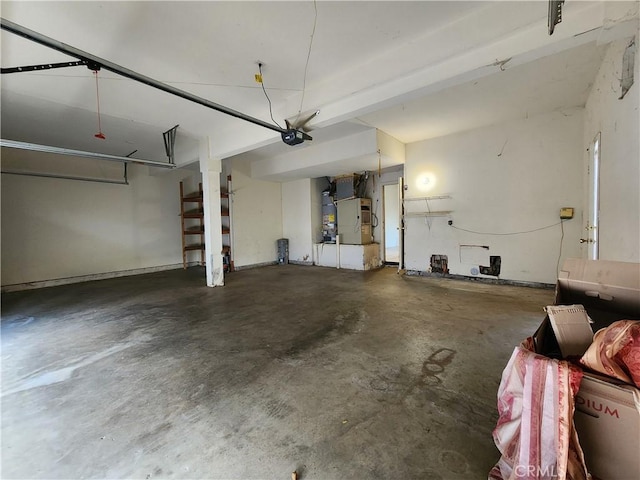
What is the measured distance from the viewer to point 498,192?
4941mm

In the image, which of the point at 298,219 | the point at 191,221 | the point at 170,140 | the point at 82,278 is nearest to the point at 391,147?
the point at 298,219

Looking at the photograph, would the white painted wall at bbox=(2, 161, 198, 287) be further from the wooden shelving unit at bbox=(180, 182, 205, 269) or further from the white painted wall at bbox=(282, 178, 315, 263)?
the white painted wall at bbox=(282, 178, 315, 263)

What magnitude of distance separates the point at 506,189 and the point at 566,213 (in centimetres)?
96

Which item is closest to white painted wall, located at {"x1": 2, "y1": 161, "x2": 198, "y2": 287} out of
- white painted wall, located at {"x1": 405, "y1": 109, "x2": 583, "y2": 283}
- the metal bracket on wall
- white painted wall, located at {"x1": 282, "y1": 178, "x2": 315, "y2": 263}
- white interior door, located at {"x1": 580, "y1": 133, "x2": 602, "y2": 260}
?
the metal bracket on wall

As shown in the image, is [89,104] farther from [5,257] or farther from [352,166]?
[352,166]

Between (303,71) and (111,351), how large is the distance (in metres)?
3.65

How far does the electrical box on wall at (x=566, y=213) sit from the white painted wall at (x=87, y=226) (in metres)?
8.94

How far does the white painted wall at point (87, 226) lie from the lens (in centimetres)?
532

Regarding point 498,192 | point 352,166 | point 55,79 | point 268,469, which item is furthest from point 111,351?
point 498,192

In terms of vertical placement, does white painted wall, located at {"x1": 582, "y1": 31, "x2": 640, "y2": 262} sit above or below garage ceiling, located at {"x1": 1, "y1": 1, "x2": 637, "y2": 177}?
below

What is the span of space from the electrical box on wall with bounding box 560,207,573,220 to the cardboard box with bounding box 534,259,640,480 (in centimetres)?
371

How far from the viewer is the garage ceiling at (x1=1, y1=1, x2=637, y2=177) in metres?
2.10

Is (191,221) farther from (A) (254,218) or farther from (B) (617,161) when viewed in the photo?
(B) (617,161)

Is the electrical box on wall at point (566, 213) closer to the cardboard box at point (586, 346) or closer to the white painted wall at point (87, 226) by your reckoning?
the cardboard box at point (586, 346)
